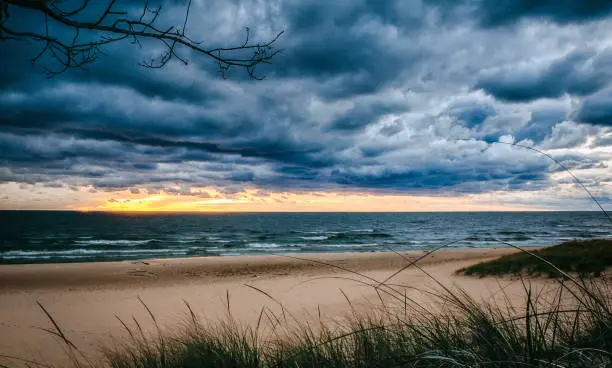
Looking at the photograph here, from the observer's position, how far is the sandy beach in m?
8.55

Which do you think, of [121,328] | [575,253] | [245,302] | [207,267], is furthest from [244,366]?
[207,267]

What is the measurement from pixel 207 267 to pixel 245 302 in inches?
382

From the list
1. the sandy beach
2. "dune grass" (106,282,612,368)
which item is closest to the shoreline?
the sandy beach

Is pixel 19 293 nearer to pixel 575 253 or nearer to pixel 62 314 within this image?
pixel 62 314

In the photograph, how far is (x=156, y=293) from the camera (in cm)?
1373

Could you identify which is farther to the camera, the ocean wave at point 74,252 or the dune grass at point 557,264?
the ocean wave at point 74,252

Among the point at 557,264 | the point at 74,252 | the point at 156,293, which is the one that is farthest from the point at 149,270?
the point at 557,264

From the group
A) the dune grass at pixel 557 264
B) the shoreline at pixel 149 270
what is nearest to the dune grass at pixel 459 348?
the dune grass at pixel 557 264

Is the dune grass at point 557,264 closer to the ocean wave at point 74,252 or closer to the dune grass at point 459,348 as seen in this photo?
the dune grass at point 459,348

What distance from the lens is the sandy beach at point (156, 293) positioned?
28.0ft

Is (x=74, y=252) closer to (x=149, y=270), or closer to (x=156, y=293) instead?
(x=149, y=270)

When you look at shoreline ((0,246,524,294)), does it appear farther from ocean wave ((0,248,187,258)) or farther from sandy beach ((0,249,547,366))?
→ ocean wave ((0,248,187,258))

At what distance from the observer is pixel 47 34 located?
173cm

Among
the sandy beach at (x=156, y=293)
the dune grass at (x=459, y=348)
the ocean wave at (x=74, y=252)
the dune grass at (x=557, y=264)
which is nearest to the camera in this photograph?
the dune grass at (x=459, y=348)
